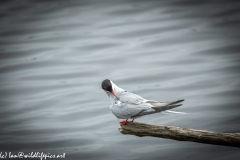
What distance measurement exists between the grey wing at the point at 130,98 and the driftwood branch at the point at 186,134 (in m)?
0.66

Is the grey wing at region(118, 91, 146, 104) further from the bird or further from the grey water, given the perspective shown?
the grey water

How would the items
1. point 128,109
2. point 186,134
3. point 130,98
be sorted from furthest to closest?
point 130,98 → point 128,109 → point 186,134

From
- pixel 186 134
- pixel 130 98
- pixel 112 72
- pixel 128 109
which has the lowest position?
pixel 186 134

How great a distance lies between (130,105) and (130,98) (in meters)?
0.20

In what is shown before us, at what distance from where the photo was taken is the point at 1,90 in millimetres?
18188

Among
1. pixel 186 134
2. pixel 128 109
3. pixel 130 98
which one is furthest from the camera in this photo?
pixel 130 98

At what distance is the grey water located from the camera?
1248 cm

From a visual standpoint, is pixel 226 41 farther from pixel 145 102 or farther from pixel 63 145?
pixel 145 102

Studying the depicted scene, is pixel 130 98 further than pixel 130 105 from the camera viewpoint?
Yes

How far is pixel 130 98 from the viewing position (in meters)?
7.58

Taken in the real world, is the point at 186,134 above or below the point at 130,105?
below

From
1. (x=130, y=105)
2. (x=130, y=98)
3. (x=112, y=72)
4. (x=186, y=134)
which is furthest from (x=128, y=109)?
(x=112, y=72)

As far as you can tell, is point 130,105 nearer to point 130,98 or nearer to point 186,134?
point 130,98

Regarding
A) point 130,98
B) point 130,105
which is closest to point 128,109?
point 130,105
